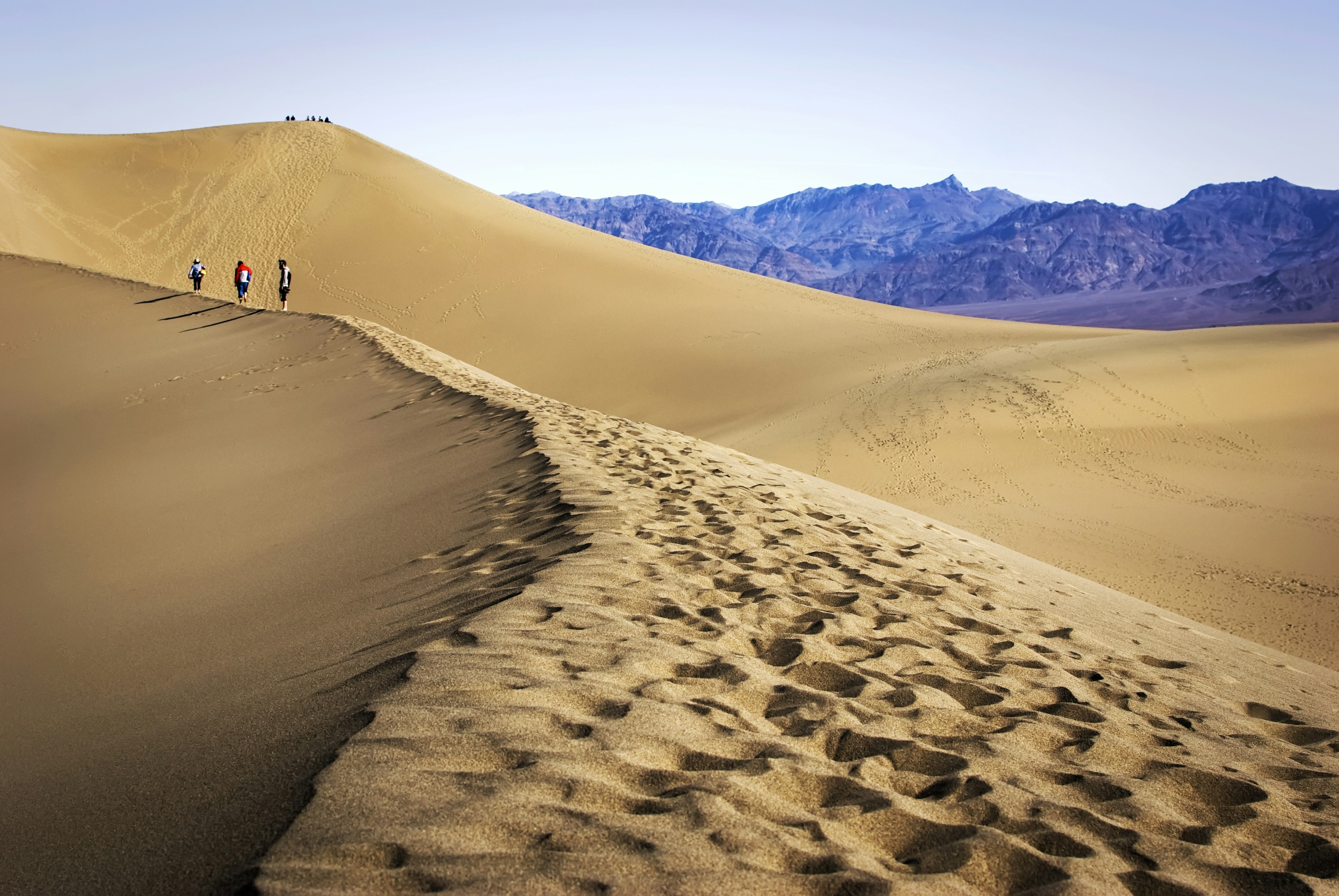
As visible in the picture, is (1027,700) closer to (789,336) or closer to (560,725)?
(560,725)

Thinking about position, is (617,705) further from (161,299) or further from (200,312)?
(161,299)

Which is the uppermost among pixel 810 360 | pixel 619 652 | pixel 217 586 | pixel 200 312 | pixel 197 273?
pixel 619 652

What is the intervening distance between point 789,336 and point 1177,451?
12167mm

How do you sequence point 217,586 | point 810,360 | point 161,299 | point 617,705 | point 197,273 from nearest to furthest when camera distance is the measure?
point 617,705 < point 217,586 < point 161,299 < point 810,360 < point 197,273

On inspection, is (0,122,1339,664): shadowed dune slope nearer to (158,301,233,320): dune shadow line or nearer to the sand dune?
the sand dune

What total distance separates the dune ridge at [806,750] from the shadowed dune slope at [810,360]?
5.04 m

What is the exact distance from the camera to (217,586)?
4.89 m

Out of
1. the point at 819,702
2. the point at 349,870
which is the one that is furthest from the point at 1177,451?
the point at 349,870

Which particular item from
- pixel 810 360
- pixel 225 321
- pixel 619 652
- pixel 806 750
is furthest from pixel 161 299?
pixel 806 750

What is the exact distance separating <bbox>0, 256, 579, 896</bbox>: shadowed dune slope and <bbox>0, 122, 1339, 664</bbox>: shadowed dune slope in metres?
6.52

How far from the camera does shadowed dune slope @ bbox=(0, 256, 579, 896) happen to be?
227 cm

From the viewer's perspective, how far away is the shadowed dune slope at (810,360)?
10.5 m

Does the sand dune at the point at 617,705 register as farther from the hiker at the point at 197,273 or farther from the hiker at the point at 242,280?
the hiker at the point at 197,273

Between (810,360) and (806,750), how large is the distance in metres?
19.7
